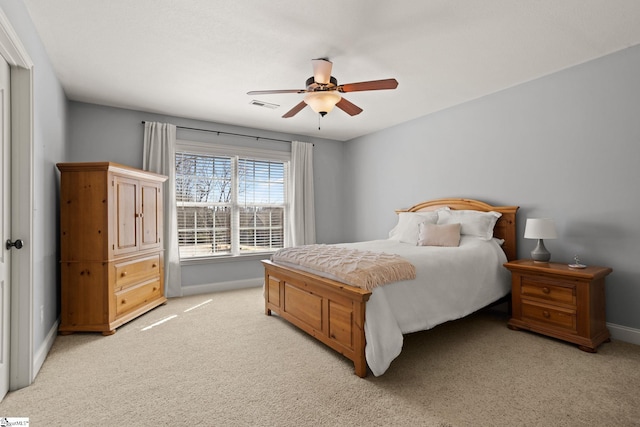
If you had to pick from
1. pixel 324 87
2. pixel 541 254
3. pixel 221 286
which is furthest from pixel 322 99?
pixel 221 286

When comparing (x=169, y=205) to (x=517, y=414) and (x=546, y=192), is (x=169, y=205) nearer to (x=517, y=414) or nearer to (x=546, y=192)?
(x=517, y=414)

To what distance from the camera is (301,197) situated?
561cm

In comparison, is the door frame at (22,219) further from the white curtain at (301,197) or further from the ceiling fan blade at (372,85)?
the white curtain at (301,197)

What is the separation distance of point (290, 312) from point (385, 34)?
2664mm

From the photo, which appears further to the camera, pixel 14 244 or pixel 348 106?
pixel 348 106

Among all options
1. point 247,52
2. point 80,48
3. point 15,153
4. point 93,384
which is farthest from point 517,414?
point 80,48

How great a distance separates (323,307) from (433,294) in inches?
36.7

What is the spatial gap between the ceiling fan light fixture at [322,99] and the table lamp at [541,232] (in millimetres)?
2242

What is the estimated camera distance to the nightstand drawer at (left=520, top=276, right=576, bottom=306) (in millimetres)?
2781

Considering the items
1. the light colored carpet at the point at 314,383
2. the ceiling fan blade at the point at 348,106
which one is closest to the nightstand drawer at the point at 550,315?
the light colored carpet at the point at 314,383

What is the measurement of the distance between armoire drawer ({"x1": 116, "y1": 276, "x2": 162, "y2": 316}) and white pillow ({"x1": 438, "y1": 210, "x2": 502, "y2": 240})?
3.77 m

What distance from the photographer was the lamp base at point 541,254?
10.4ft

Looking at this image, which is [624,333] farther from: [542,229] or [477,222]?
[477,222]

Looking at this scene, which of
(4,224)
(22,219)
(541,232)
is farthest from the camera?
(541,232)
